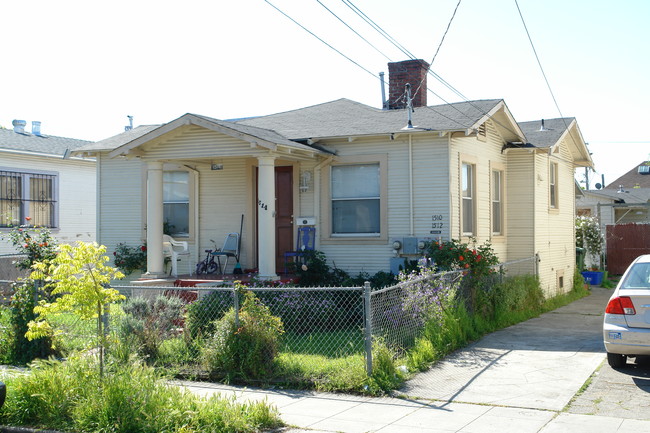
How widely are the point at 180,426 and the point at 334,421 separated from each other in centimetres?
151

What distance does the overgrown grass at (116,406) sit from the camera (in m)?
6.32

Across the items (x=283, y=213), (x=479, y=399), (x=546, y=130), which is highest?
(x=546, y=130)

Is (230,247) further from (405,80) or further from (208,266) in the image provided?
(405,80)

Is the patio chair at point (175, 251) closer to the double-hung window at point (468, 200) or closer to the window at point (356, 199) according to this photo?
the window at point (356, 199)

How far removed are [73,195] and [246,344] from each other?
16651mm

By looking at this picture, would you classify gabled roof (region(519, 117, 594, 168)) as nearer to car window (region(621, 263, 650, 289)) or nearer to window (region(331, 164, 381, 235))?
window (region(331, 164, 381, 235))

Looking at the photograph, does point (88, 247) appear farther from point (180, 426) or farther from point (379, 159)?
point (379, 159)

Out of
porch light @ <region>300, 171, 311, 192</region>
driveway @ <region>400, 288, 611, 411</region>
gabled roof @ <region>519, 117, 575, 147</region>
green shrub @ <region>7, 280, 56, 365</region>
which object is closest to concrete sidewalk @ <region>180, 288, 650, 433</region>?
driveway @ <region>400, 288, 611, 411</region>

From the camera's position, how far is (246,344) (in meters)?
8.43

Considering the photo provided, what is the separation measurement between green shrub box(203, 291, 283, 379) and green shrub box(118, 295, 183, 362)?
3.00 feet

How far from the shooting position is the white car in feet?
26.2

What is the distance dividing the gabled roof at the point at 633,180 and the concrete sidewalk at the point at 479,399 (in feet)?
117

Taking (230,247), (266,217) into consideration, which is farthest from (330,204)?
(230,247)

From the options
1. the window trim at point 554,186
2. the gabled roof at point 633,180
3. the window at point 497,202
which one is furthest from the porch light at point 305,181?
the gabled roof at point 633,180
